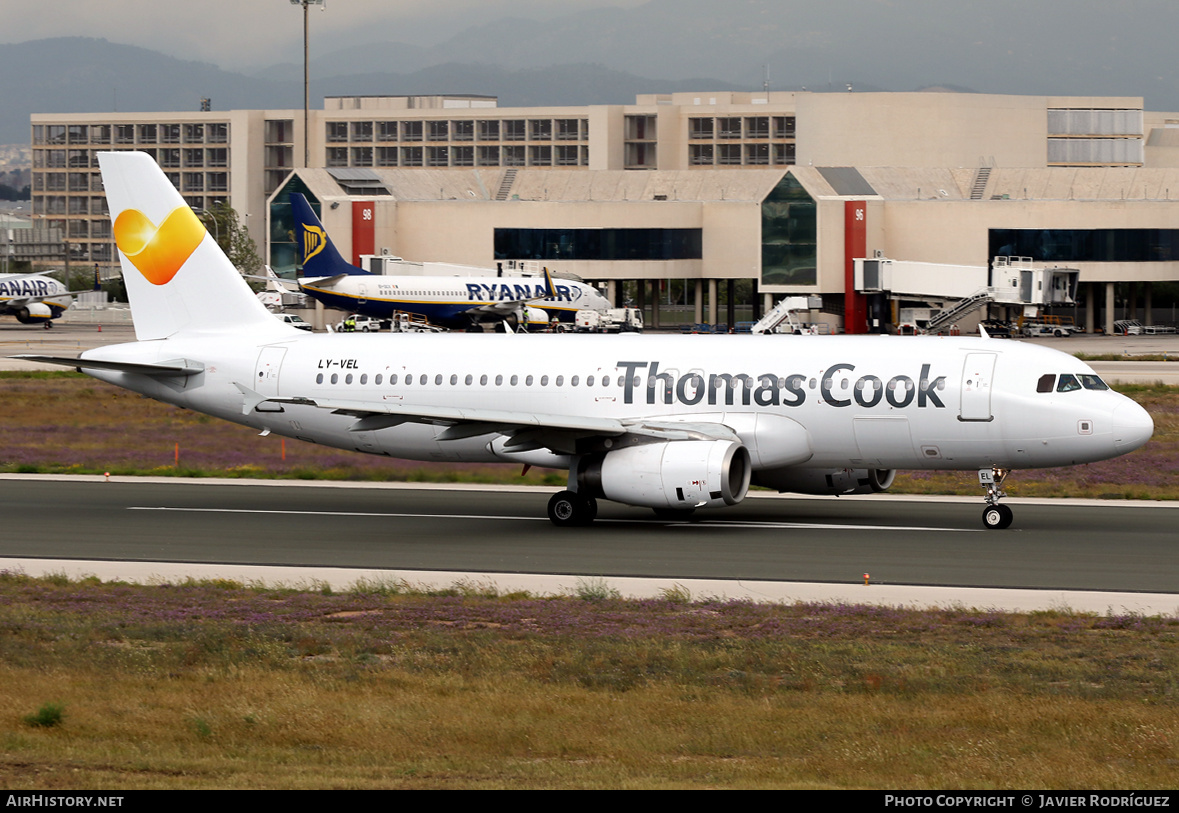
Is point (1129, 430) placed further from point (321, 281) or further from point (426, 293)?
point (321, 281)

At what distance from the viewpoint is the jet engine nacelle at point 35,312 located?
443 feet

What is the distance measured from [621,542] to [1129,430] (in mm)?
10569

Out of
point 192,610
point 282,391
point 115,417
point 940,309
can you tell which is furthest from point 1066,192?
point 192,610

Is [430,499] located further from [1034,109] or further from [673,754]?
[1034,109]

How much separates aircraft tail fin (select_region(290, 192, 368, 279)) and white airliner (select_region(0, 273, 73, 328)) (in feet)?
119

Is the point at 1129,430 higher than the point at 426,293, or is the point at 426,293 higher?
the point at 426,293

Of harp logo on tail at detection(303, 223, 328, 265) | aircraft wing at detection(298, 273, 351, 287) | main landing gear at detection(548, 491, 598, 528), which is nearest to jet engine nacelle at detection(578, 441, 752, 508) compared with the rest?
main landing gear at detection(548, 491, 598, 528)

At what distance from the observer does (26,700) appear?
1706cm

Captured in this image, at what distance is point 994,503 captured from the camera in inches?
1275

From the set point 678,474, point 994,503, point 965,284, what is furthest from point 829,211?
point 678,474

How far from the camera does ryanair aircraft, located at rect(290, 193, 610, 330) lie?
10988 cm

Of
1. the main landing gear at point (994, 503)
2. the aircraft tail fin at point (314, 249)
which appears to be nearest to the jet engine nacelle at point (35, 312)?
the aircraft tail fin at point (314, 249)

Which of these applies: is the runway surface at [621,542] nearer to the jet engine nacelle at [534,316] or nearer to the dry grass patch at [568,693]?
the dry grass patch at [568,693]

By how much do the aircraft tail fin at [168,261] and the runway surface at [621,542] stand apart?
4.53 metres
